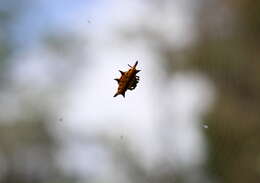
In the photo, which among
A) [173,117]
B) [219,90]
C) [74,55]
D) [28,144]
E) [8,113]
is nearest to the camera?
[74,55]

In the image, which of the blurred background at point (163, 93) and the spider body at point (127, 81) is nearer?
the spider body at point (127, 81)

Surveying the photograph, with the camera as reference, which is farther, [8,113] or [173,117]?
[8,113]

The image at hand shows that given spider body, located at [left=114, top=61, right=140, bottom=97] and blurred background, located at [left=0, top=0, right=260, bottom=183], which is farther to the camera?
blurred background, located at [left=0, top=0, right=260, bottom=183]

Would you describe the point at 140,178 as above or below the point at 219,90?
below

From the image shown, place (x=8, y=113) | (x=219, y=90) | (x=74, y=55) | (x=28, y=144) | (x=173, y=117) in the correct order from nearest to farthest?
(x=74, y=55)
(x=173, y=117)
(x=219, y=90)
(x=8, y=113)
(x=28, y=144)

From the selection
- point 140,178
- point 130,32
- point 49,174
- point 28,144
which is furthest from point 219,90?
point 28,144

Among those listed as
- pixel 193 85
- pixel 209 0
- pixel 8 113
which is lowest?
pixel 8 113

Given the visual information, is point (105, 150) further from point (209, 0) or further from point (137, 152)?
point (209, 0)

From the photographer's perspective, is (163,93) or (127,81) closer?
(127,81)
